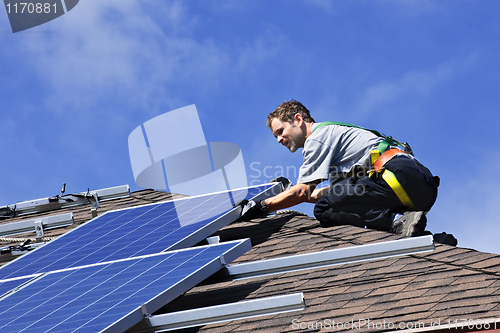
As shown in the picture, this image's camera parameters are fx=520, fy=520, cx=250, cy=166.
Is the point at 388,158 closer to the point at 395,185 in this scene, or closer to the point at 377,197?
the point at 395,185

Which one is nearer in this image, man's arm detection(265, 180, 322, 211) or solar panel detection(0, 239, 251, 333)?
solar panel detection(0, 239, 251, 333)

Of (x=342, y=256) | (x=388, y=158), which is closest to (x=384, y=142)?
(x=388, y=158)

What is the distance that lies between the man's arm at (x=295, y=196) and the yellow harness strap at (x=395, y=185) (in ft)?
2.63

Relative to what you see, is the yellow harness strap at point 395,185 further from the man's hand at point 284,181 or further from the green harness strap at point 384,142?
the man's hand at point 284,181

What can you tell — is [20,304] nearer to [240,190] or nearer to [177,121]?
[177,121]

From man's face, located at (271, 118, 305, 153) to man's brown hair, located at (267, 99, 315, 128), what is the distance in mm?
56

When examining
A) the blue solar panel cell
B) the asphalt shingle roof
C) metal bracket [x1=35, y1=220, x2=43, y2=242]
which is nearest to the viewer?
the asphalt shingle roof

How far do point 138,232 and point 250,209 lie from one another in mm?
1358

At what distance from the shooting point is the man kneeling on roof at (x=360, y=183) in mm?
5805

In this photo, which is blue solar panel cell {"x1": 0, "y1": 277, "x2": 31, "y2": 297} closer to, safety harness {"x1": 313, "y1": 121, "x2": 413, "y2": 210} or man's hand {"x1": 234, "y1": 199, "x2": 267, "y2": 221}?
man's hand {"x1": 234, "y1": 199, "x2": 267, "y2": 221}

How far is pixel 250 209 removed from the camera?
630cm

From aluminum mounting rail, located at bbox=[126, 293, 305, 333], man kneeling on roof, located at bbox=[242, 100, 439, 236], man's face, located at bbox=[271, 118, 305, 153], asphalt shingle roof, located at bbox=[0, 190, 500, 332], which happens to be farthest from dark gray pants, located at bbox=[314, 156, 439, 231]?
aluminum mounting rail, located at bbox=[126, 293, 305, 333]

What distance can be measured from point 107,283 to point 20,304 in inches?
29.6

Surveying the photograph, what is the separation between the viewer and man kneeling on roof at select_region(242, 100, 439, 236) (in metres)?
5.80
